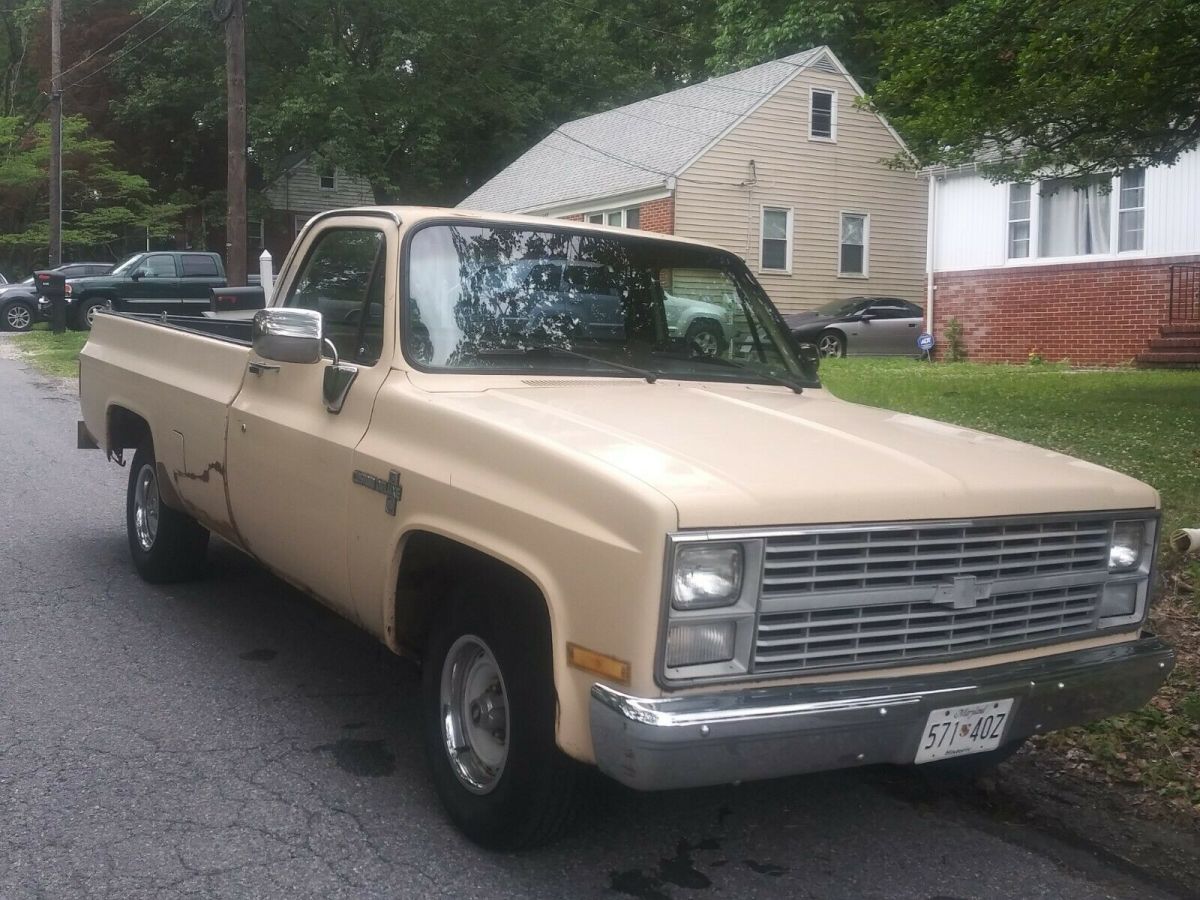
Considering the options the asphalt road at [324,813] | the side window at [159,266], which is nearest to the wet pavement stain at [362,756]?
the asphalt road at [324,813]

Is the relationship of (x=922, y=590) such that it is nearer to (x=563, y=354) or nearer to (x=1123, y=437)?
(x=563, y=354)

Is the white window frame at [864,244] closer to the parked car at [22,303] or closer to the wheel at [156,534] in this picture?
the parked car at [22,303]

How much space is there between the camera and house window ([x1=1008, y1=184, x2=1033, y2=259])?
21.2 meters

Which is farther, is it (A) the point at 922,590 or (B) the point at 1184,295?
(B) the point at 1184,295

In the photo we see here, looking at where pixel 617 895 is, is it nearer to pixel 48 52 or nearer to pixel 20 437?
pixel 20 437

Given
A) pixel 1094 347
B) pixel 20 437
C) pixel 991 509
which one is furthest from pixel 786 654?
pixel 1094 347

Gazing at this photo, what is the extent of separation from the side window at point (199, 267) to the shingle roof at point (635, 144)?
7.35m

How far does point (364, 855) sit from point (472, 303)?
1865 mm

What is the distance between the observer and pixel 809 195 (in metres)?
28.7

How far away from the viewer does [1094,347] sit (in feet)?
66.2

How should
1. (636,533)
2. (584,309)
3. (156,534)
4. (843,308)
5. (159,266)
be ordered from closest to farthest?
(636,533) → (584,309) → (156,534) → (843,308) → (159,266)

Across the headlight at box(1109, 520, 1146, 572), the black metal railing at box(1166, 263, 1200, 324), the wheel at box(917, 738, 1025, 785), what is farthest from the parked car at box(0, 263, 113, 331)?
the headlight at box(1109, 520, 1146, 572)

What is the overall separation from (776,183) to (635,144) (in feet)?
11.3

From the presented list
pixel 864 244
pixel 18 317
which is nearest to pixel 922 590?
pixel 864 244
